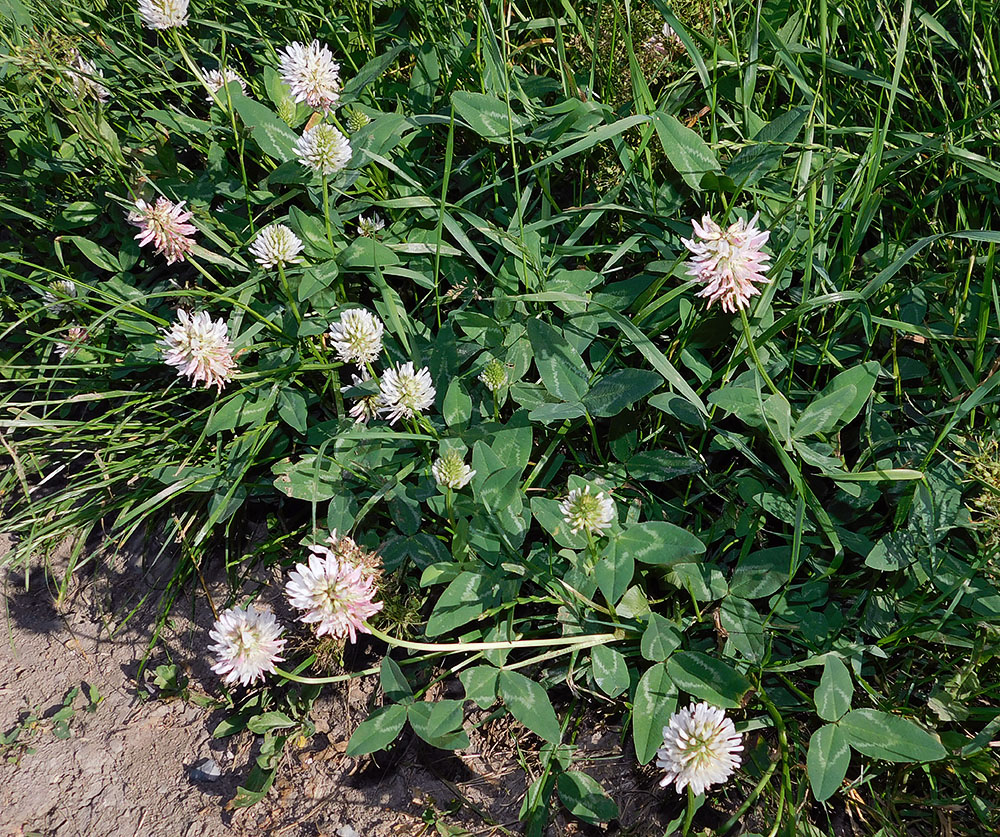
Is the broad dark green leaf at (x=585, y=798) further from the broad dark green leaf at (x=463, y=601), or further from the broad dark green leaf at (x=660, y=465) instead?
the broad dark green leaf at (x=660, y=465)

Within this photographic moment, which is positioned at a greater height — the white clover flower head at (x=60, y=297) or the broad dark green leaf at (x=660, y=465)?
the white clover flower head at (x=60, y=297)

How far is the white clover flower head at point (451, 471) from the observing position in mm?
1683

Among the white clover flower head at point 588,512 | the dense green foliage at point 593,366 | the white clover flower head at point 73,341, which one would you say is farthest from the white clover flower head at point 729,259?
the white clover flower head at point 73,341

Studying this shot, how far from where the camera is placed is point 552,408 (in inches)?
70.7

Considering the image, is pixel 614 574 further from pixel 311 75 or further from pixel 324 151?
pixel 311 75

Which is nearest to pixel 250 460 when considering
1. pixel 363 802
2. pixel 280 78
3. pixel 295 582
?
pixel 295 582

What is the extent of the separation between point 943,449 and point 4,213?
9.66 feet

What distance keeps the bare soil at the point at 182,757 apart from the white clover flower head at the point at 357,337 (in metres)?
0.78

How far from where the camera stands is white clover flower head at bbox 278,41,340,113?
2.06 meters

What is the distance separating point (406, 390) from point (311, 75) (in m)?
0.92

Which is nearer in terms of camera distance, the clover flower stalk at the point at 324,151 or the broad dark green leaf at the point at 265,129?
the clover flower stalk at the point at 324,151

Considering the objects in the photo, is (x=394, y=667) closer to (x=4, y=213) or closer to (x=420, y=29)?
(x=420, y=29)

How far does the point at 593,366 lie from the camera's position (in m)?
1.97

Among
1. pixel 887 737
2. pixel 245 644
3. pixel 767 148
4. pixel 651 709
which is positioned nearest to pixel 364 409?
pixel 245 644
